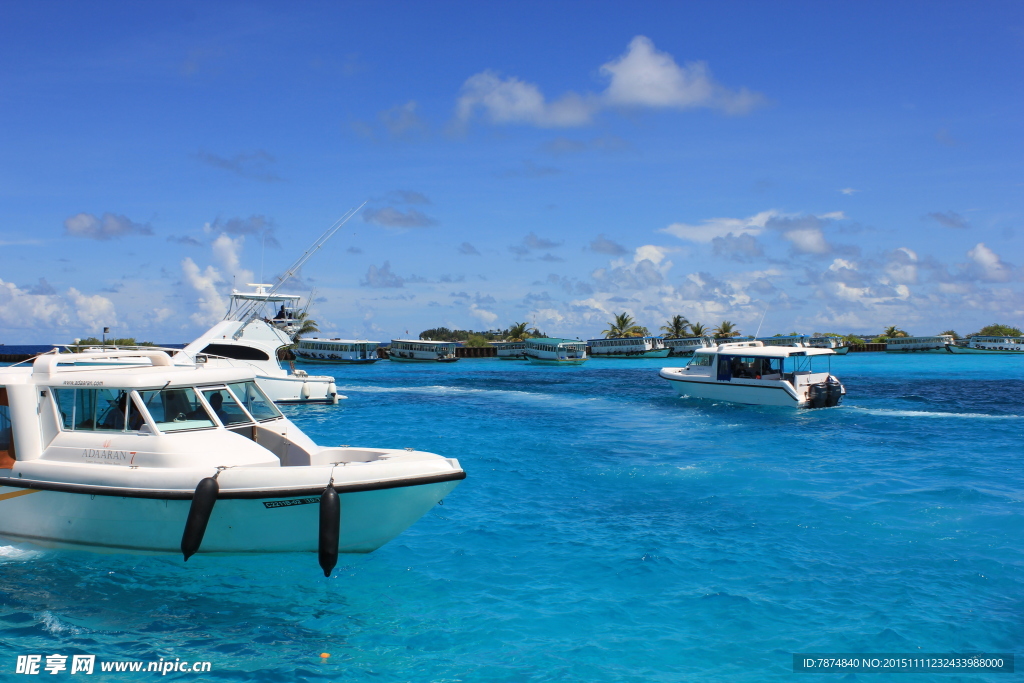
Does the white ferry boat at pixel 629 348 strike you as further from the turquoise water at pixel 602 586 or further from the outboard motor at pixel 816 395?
the turquoise water at pixel 602 586

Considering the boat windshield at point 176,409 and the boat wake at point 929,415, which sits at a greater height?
the boat windshield at point 176,409

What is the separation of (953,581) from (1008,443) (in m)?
16.7

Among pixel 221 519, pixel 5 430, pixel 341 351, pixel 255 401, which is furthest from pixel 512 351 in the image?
pixel 221 519

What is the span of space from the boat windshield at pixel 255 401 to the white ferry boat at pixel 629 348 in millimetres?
94970

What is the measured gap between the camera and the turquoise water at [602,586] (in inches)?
310

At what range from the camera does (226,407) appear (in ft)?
36.5

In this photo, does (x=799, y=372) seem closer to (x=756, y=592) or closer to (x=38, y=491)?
(x=756, y=592)

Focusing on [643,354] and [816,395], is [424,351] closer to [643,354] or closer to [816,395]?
[643,354]

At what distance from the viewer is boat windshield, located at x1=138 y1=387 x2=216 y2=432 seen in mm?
10023

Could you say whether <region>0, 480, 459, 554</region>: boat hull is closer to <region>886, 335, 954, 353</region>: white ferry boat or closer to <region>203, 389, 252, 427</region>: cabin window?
<region>203, 389, 252, 427</region>: cabin window

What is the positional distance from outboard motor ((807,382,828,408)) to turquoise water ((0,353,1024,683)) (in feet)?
42.7

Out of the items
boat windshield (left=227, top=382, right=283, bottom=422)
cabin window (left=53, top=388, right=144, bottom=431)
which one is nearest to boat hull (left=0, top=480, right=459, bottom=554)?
cabin window (left=53, top=388, right=144, bottom=431)

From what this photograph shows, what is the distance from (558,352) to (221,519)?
77.9 metres

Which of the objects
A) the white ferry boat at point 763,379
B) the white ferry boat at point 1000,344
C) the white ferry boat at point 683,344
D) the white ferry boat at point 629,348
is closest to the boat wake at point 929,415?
the white ferry boat at point 763,379
